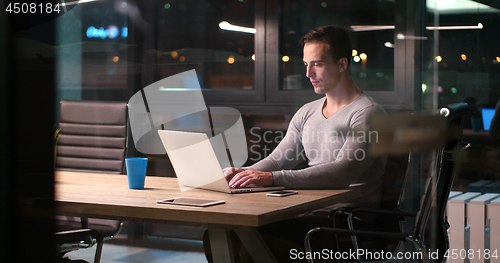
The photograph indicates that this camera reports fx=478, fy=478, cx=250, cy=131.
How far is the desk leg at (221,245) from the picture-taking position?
1433 millimetres

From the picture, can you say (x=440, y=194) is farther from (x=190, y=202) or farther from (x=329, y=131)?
(x=190, y=202)

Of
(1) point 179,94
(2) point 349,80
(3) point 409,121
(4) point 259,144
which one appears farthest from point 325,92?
(1) point 179,94

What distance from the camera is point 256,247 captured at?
173cm

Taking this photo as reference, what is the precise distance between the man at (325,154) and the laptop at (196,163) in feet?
0.27

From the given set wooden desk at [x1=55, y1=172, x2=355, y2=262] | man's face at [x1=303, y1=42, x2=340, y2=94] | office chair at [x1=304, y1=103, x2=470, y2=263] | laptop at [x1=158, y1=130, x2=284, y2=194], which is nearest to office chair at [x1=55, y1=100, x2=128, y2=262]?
wooden desk at [x1=55, y1=172, x2=355, y2=262]

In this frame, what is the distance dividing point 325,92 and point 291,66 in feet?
0.52

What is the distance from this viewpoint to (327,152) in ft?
5.46

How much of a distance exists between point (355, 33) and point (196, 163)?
0.69 m

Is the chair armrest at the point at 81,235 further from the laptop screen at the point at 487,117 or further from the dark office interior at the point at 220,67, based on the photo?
the laptop screen at the point at 487,117

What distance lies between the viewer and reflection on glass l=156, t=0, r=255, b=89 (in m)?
1.86

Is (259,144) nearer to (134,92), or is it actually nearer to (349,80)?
(349,80)

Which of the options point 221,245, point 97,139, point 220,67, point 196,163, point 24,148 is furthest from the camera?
point 97,139

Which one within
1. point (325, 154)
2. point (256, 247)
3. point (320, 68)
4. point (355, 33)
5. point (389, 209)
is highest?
point (355, 33)

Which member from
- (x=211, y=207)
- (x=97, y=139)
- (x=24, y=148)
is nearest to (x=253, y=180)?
(x=211, y=207)
